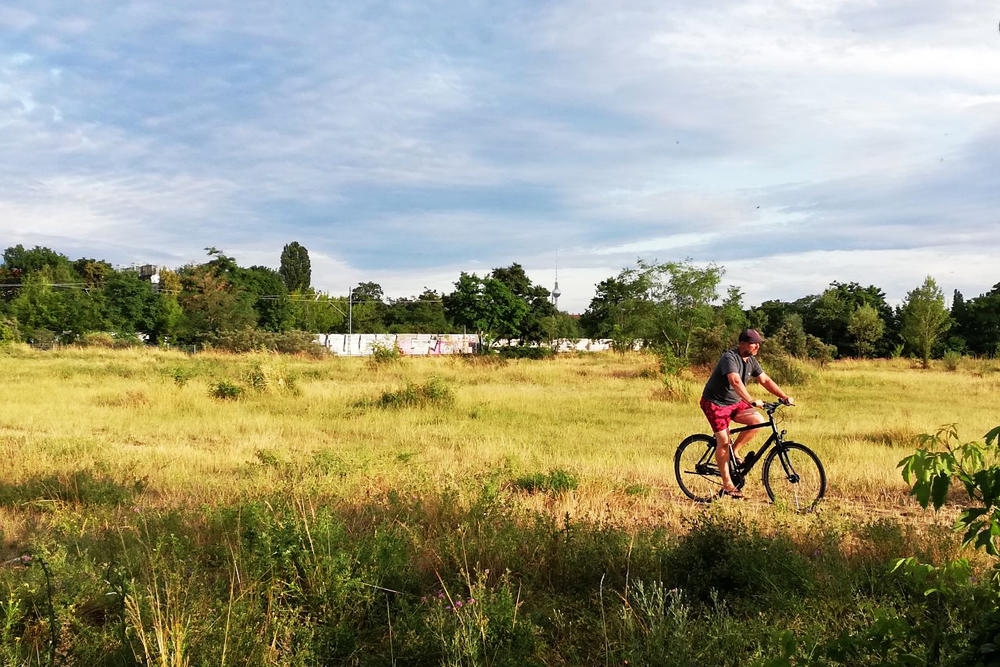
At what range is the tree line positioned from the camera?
37.2 metres

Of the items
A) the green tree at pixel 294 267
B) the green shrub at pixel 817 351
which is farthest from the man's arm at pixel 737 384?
the green tree at pixel 294 267

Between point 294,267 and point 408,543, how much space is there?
117095 mm

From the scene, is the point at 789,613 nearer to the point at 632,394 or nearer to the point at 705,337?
the point at 632,394

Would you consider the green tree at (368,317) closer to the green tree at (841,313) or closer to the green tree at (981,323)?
the green tree at (841,313)

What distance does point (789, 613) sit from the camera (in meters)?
4.12

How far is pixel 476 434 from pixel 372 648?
7.90 m

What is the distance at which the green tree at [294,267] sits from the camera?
11575 cm

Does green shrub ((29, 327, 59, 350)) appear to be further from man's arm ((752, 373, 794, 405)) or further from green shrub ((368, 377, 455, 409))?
man's arm ((752, 373, 794, 405))

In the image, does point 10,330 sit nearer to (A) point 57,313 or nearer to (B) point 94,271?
(A) point 57,313

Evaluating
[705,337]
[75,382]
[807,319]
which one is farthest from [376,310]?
[75,382]

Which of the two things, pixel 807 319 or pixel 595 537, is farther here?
pixel 807 319

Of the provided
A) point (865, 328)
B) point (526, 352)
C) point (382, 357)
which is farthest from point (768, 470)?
point (865, 328)

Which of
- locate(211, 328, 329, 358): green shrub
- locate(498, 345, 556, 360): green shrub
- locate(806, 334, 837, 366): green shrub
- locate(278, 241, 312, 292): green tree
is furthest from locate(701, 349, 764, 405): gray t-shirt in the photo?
locate(278, 241, 312, 292): green tree

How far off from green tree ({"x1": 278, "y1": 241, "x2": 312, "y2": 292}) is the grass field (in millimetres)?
106587
